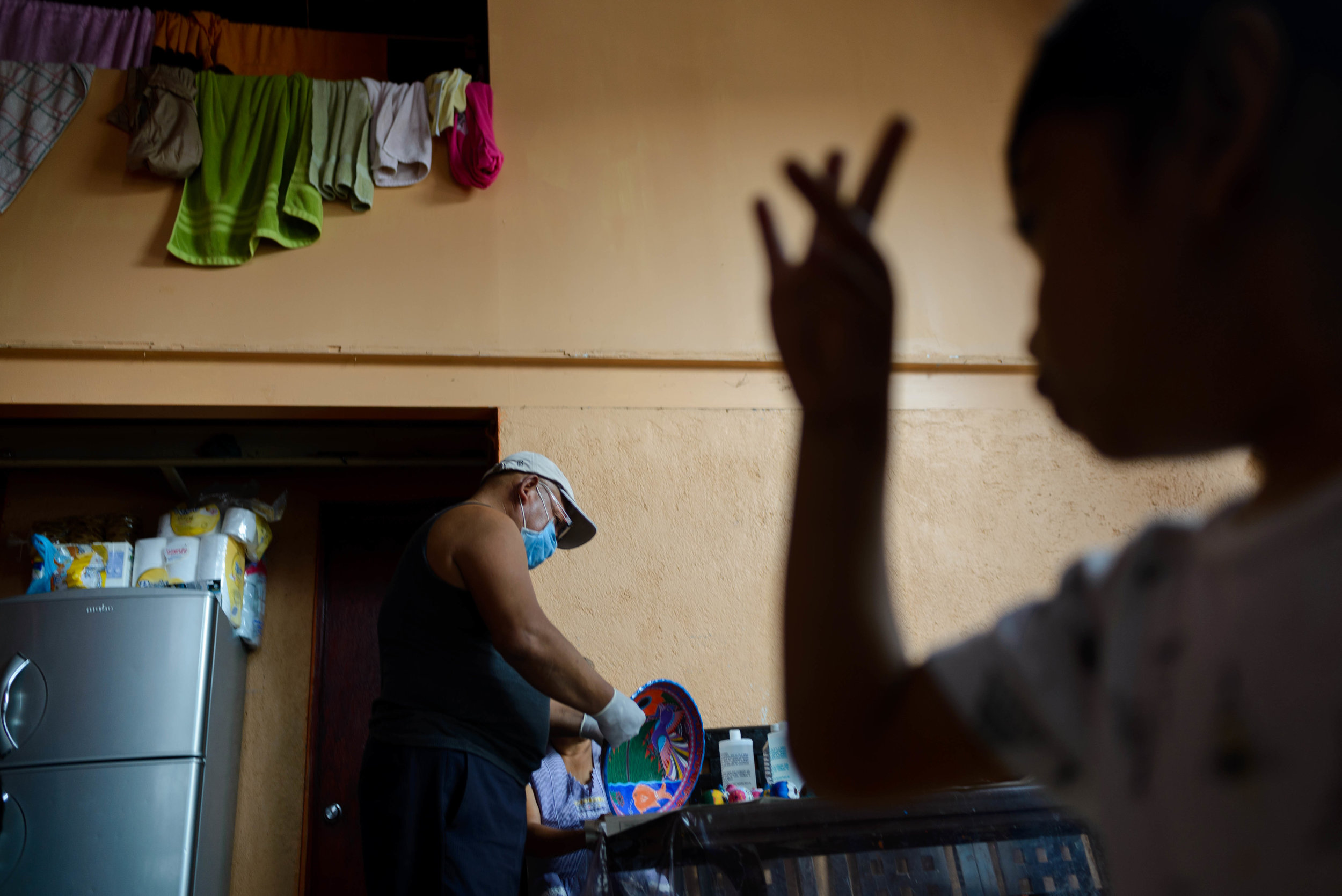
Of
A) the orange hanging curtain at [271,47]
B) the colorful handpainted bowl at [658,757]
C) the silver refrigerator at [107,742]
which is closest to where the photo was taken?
the colorful handpainted bowl at [658,757]

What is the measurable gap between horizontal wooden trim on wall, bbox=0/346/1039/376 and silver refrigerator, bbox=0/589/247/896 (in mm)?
642

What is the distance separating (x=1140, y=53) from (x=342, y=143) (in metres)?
2.86

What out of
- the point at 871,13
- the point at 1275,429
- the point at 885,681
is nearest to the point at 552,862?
the point at 885,681

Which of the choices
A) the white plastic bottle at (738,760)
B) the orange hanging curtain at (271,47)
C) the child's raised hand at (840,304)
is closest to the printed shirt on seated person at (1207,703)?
the child's raised hand at (840,304)

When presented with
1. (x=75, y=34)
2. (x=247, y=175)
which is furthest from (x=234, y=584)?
(x=75, y=34)

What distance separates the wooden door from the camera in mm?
2896

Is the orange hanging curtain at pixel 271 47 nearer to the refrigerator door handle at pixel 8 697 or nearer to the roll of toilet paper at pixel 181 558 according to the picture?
the roll of toilet paper at pixel 181 558

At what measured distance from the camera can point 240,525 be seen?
2820 mm

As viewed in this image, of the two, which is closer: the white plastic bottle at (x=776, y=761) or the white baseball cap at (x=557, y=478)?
the white baseball cap at (x=557, y=478)

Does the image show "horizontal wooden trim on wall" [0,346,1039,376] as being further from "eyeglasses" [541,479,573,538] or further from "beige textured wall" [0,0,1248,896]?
"eyeglasses" [541,479,573,538]

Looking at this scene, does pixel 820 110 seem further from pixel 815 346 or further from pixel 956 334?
pixel 815 346

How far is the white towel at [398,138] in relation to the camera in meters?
2.74

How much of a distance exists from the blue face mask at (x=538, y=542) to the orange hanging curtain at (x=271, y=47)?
2.09m

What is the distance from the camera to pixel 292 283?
259 cm
